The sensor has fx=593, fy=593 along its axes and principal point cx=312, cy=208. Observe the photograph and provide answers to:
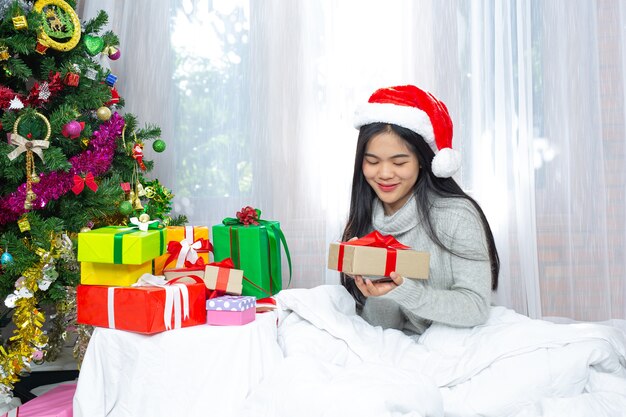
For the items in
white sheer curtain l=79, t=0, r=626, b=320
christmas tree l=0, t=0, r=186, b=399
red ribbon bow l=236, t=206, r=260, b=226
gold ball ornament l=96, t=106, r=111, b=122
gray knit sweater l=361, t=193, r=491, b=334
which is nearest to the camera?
gray knit sweater l=361, t=193, r=491, b=334

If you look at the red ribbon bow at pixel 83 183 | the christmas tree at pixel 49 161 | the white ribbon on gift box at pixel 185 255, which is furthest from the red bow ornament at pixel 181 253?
the red ribbon bow at pixel 83 183

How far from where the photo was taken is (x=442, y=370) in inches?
51.7

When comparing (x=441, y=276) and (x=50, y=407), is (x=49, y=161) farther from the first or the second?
(x=441, y=276)

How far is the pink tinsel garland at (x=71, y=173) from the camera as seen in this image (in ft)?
5.82

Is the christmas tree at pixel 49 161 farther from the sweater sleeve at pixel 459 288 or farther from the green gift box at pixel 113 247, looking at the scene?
the sweater sleeve at pixel 459 288

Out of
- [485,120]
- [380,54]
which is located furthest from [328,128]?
[485,120]

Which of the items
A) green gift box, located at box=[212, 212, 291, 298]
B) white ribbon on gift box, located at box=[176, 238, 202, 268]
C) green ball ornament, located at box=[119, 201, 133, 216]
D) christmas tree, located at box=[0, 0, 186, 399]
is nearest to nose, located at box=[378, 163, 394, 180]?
green gift box, located at box=[212, 212, 291, 298]

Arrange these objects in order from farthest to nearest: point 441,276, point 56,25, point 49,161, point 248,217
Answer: point 56,25, point 49,161, point 248,217, point 441,276

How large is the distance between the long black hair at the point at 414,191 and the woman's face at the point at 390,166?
0.02 m

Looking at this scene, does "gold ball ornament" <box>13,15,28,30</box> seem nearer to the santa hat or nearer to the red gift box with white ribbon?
the red gift box with white ribbon

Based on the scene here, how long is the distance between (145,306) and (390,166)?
2.31ft

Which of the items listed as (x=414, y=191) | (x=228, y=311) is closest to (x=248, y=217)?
(x=228, y=311)

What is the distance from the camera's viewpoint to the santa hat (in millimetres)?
1538

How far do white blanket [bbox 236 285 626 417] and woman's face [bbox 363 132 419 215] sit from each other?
350mm
